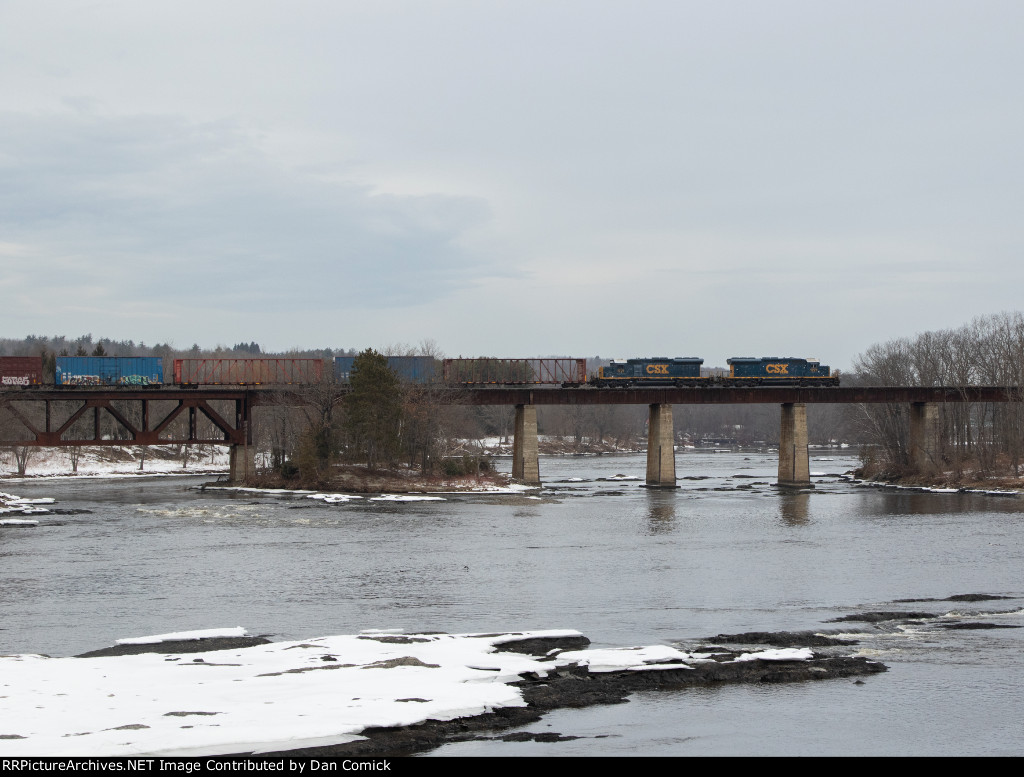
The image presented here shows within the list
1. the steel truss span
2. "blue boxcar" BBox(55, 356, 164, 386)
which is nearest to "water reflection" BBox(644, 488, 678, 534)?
the steel truss span

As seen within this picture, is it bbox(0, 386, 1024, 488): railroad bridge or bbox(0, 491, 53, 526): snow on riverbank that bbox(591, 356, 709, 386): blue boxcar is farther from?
bbox(0, 491, 53, 526): snow on riverbank

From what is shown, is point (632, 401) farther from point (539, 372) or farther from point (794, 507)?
point (794, 507)

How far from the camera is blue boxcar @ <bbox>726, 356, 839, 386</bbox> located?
11369cm

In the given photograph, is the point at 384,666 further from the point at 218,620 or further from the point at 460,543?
the point at 460,543

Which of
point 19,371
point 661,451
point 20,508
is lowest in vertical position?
point 20,508

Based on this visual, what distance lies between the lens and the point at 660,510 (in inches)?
2985

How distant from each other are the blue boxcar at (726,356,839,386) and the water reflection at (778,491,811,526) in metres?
22.4

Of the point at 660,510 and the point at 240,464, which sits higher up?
the point at 240,464

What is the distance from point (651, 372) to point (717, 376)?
25.4 feet

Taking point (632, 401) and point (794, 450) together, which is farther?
point (632, 401)

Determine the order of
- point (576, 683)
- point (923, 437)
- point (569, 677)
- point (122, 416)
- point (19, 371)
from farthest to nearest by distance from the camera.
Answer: point (923, 437) → point (122, 416) → point (19, 371) → point (569, 677) → point (576, 683)

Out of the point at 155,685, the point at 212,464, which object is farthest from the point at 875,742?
the point at 212,464

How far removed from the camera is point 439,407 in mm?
101688

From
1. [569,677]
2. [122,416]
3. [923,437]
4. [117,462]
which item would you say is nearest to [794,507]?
[923,437]
